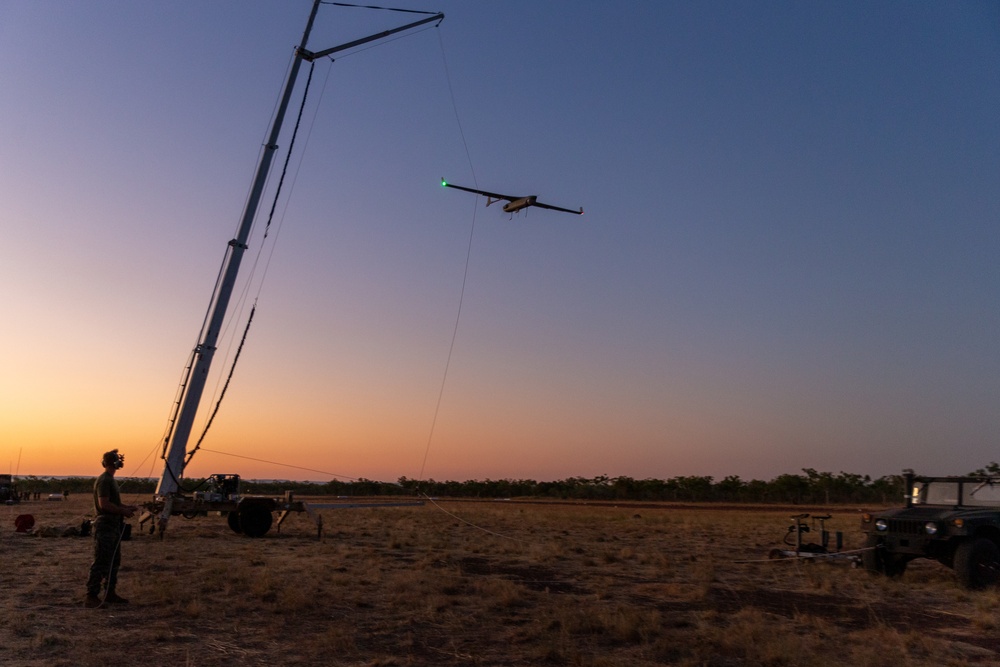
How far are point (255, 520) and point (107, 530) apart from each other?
12145 millimetres

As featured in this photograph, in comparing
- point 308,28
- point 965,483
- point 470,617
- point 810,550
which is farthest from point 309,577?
point 308,28

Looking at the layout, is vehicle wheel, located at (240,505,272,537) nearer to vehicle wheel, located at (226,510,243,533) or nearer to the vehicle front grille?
vehicle wheel, located at (226,510,243,533)

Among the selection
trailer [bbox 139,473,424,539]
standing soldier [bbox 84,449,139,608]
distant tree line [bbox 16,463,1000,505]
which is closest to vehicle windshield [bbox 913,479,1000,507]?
standing soldier [bbox 84,449,139,608]

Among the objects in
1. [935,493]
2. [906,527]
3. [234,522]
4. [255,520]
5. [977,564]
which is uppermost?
[935,493]

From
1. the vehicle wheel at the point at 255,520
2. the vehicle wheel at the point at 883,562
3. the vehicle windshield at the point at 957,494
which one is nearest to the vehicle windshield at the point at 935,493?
the vehicle windshield at the point at 957,494

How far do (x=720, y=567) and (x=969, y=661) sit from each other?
8.50 metres

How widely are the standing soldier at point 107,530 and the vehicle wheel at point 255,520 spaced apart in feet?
37.3

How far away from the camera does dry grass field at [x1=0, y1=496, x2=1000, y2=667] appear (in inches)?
321

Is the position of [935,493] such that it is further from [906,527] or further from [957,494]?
[906,527]

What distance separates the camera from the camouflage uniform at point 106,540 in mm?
9859

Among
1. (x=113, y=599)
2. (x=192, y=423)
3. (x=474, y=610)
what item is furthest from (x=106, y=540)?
(x=192, y=423)

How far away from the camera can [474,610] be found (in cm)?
1073

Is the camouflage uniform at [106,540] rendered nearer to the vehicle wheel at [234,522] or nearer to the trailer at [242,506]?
the trailer at [242,506]

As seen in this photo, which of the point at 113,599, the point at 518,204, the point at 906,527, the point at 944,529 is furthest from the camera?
the point at 518,204
